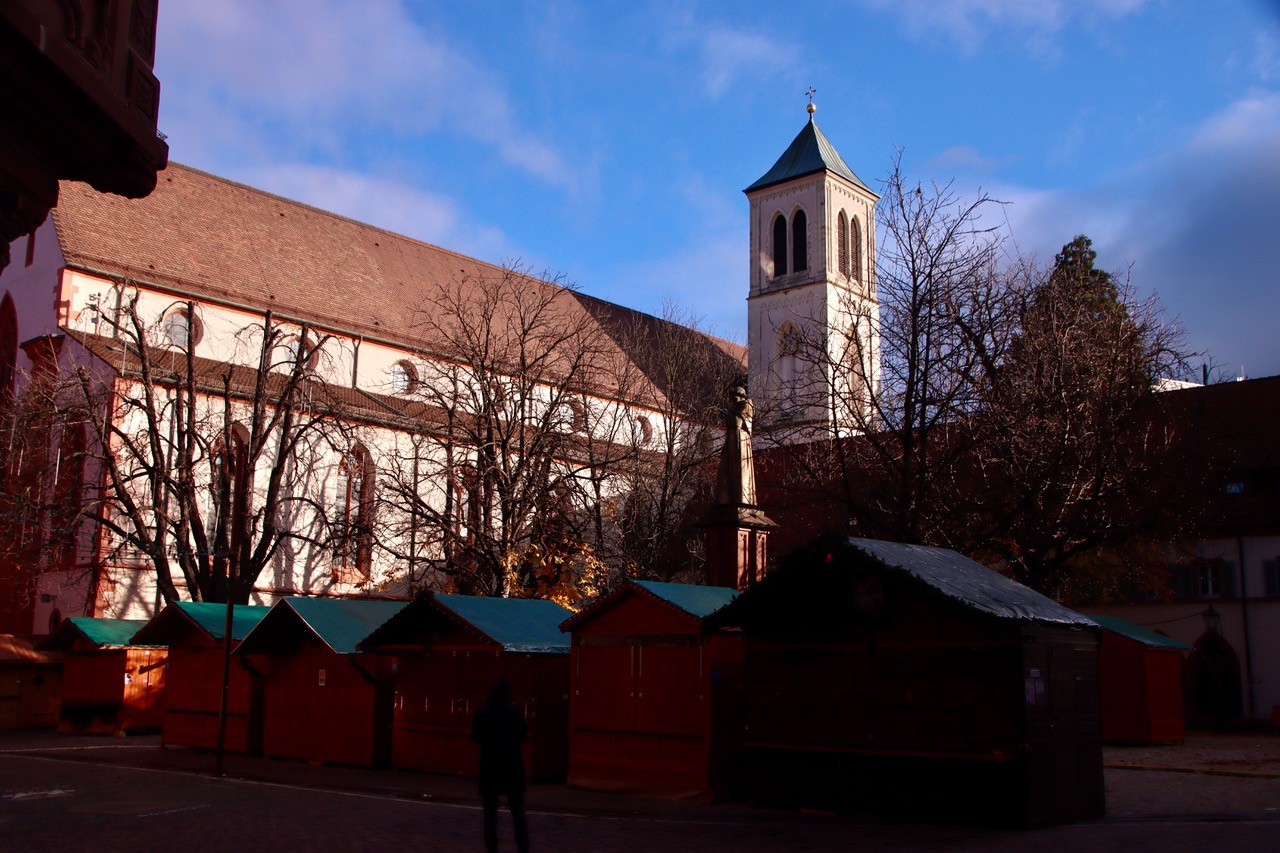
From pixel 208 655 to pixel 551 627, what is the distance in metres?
8.27

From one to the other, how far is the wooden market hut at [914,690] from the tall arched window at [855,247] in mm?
48410

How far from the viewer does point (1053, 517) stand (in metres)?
22.9

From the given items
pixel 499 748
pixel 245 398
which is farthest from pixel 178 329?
pixel 499 748

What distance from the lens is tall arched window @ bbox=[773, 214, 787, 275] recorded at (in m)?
63.9

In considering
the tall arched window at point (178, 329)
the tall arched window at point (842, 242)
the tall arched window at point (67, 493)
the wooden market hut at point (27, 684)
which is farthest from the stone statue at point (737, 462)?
the tall arched window at point (842, 242)

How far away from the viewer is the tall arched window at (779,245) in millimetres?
63906

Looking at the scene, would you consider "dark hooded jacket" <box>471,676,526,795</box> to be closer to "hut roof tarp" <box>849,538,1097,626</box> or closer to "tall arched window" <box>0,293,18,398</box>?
"hut roof tarp" <box>849,538,1097,626</box>

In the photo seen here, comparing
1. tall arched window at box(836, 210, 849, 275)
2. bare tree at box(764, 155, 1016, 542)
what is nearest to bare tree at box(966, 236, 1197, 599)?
bare tree at box(764, 155, 1016, 542)

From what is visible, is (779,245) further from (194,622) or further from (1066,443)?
(194,622)

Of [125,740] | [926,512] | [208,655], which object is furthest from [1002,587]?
[125,740]

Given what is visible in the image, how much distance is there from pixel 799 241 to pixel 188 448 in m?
39.6

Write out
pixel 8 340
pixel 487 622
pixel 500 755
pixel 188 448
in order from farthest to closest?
pixel 8 340, pixel 188 448, pixel 487 622, pixel 500 755

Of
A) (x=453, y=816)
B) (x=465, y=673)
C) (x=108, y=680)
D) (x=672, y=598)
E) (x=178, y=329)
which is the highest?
(x=178, y=329)

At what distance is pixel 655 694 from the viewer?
16.8 meters
